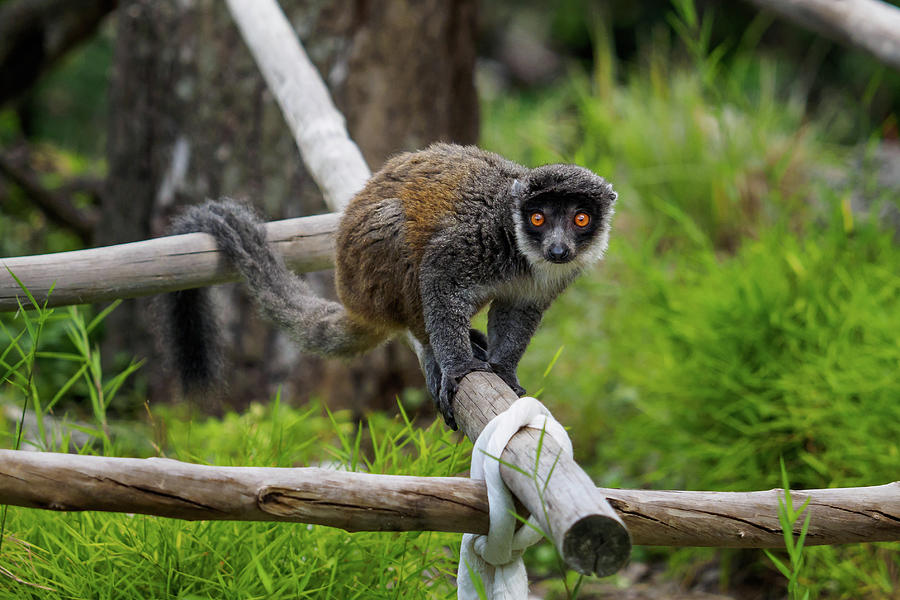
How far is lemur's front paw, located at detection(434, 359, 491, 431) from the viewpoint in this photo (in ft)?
8.44

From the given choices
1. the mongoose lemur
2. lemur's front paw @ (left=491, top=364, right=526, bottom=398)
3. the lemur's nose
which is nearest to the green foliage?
lemur's front paw @ (left=491, top=364, right=526, bottom=398)

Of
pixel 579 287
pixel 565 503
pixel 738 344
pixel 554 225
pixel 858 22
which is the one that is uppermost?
pixel 858 22

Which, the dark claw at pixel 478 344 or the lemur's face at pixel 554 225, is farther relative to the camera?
the dark claw at pixel 478 344

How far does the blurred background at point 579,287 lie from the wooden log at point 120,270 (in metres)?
0.12

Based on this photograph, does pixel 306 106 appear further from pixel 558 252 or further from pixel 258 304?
pixel 558 252

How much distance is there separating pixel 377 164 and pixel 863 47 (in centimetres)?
247

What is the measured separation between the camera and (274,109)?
482cm

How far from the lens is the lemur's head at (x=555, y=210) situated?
8.68 ft

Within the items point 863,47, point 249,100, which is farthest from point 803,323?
point 249,100

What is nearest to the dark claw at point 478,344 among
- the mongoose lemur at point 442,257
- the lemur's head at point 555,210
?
the mongoose lemur at point 442,257

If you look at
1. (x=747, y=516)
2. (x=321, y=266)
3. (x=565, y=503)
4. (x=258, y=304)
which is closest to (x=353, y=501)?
(x=565, y=503)

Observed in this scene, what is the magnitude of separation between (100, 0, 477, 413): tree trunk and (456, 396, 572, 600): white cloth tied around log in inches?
122

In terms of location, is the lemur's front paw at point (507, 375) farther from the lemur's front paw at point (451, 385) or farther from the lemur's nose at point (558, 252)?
the lemur's nose at point (558, 252)

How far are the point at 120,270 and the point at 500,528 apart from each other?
149 centimetres
